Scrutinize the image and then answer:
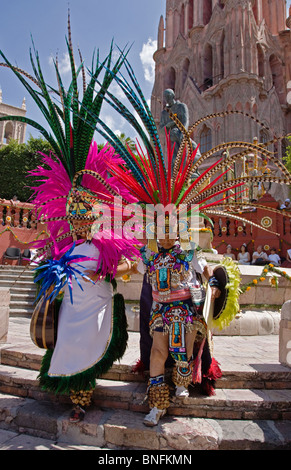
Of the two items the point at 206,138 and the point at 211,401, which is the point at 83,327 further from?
the point at 206,138

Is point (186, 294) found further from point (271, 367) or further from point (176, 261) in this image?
point (271, 367)

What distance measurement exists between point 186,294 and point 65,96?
2479 millimetres

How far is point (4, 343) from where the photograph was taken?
4.73 metres

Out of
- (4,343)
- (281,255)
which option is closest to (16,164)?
(281,255)

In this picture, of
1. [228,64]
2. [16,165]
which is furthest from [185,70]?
[16,165]

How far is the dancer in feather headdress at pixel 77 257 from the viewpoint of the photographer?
114 inches

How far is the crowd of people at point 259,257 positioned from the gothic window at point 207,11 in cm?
3431

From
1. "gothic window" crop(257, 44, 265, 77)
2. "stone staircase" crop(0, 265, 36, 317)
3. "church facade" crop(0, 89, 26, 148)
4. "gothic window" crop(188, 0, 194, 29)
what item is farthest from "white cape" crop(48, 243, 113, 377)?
"church facade" crop(0, 89, 26, 148)

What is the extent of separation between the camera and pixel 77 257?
2984 millimetres

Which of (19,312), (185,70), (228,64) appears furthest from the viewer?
(185,70)

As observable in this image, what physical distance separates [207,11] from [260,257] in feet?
120

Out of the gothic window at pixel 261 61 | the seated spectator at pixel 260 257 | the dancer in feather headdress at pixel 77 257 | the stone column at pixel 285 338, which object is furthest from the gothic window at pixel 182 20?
the stone column at pixel 285 338

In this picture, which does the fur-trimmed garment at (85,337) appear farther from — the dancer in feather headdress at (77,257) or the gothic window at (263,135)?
the gothic window at (263,135)

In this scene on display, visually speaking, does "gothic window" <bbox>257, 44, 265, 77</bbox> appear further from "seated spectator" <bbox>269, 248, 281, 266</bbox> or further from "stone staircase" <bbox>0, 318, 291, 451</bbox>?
"stone staircase" <bbox>0, 318, 291, 451</bbox>
